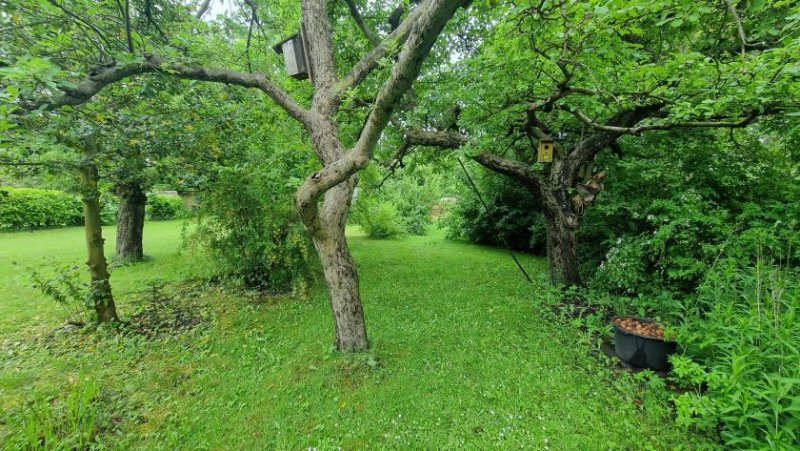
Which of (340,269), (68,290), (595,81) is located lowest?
(68,290)

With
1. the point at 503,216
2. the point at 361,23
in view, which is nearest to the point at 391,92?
the point at 361,23

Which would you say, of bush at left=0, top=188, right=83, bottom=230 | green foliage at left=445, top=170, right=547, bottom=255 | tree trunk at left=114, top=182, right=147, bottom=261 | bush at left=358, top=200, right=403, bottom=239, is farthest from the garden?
bush at left=0, top=188, right=83, bottom=230

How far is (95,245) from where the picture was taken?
3.48 metres

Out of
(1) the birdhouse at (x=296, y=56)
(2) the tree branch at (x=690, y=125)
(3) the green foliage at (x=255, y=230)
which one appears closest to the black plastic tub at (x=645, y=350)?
(2) the tree branch at (x=690, y=125)

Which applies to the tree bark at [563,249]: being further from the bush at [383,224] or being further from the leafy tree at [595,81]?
the bush at [383,224]

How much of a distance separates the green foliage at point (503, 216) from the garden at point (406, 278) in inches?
75.9

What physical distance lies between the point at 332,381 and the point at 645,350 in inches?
107

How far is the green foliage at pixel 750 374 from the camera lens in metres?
1.71

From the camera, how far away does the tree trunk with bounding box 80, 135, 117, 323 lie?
3258mm

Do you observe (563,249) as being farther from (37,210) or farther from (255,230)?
(37,210)

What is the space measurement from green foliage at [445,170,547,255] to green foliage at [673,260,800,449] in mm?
4725

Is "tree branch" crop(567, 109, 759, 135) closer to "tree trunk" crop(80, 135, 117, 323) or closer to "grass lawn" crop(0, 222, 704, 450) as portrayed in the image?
"grass lawn" crop(0, 222, 704, 450)

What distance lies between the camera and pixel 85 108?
10.1 ft

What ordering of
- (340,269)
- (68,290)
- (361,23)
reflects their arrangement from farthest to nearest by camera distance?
(361,23) → (68,290) → (340,269)
